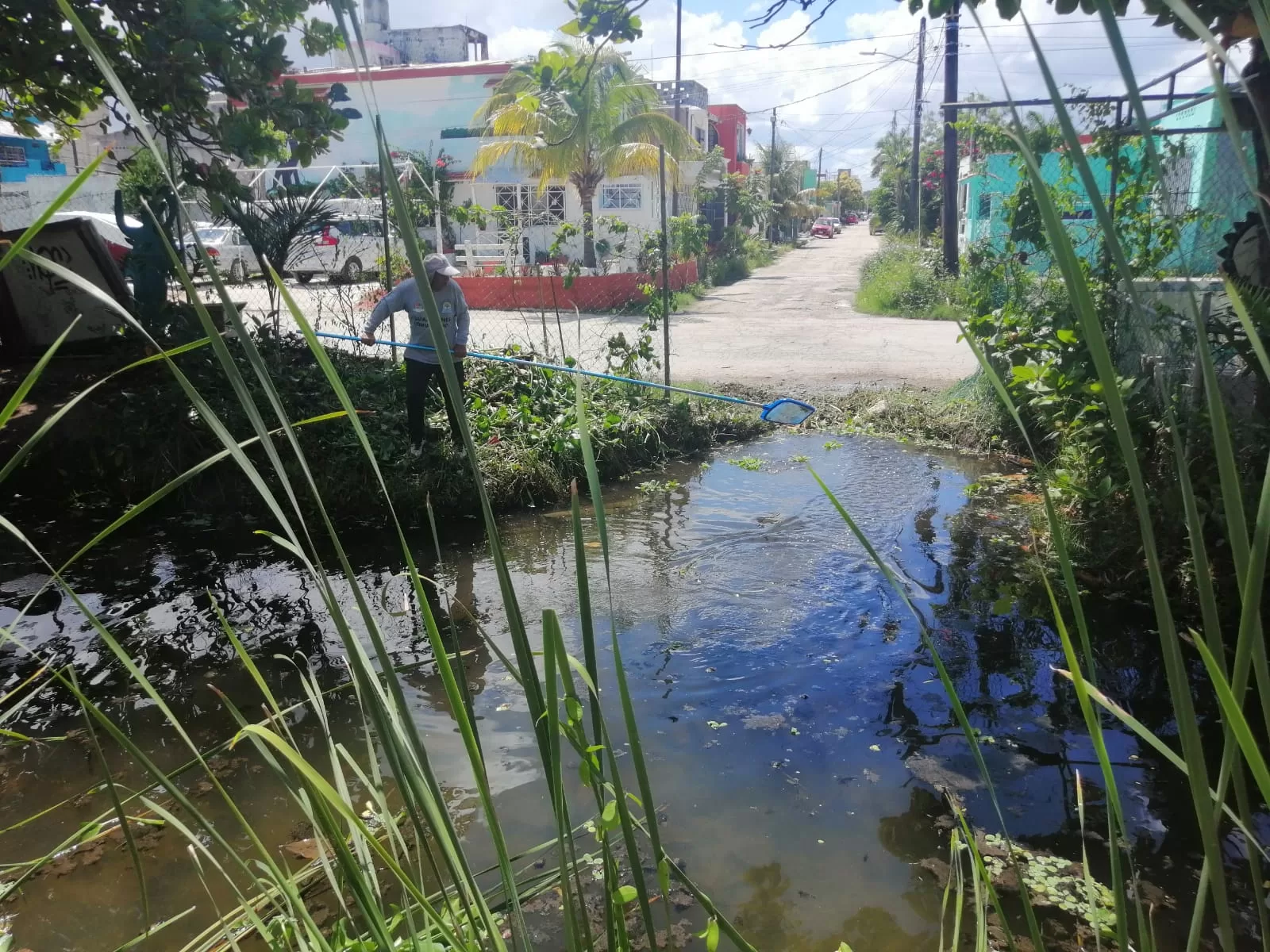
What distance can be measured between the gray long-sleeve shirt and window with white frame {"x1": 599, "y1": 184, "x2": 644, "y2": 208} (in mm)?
19173

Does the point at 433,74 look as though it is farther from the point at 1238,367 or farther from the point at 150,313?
the point at 1238,367

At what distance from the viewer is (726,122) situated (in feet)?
138

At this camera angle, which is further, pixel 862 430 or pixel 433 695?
pixel 862 430

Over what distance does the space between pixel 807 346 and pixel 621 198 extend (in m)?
14.0

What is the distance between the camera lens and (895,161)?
5116 cm

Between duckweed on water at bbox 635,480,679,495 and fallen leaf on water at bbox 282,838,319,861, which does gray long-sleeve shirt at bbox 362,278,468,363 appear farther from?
fallen leaf on water at bbox 282,838,319,861

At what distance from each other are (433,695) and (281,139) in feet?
15.6

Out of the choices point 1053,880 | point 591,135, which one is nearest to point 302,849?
point 1053,880

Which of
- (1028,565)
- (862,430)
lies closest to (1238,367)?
(1028,565)

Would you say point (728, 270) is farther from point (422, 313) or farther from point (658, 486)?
point (422, 313)

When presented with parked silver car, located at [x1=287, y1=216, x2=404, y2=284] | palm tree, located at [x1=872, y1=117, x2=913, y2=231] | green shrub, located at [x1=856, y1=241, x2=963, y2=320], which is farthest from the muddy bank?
palm tree, located at [x1=872, y1=117, x2=913, y2=231]

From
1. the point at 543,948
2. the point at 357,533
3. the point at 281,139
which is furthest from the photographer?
the point at 281,139

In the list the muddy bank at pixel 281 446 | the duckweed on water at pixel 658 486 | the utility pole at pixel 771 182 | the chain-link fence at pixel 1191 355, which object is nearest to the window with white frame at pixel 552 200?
the muddy bank at pixel 281 446

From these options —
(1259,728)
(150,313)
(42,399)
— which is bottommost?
(1259,728)
